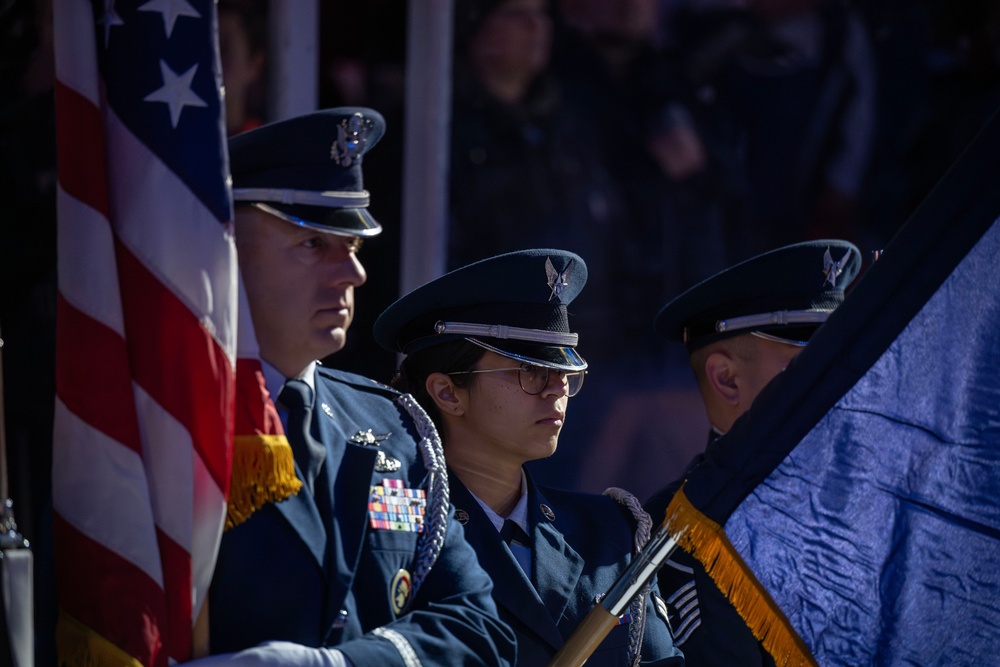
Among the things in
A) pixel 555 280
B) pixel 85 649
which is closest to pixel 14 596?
pixel 85 649

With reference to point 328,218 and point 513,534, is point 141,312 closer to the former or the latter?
point 328,218

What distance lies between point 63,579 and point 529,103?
13.0 ft

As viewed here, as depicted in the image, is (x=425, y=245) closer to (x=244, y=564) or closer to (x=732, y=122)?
(x=732, y=122)

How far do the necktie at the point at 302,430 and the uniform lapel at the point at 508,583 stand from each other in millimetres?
716

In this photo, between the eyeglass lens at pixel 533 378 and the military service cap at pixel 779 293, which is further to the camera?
the military service cap at pixel 779 293

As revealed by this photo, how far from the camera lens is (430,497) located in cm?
292

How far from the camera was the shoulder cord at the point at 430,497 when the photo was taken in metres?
2.81

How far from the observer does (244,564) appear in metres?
2.57

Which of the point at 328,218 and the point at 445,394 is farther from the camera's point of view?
the point at 445,394

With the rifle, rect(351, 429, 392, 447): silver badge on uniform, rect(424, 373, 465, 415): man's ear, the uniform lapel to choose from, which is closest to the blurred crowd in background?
rect(424, 373, 465, 415): man's ear

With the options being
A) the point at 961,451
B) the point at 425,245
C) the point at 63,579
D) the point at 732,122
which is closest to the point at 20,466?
the point at 425,245

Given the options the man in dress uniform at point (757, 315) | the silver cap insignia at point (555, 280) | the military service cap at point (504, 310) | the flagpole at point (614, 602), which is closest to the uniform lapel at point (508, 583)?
the flagpole at point (614, 602)

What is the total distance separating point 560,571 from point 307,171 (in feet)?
4.09

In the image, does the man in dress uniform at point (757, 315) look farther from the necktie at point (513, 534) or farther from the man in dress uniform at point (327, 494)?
the man in dress uniform at point (327, 494)
